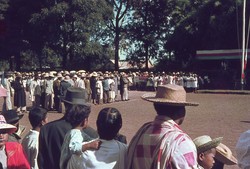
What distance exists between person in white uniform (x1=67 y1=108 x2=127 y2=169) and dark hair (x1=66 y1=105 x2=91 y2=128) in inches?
22.9

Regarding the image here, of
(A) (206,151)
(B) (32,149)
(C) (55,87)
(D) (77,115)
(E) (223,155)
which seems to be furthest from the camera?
(C) (55,87)

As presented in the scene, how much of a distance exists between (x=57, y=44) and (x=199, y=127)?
124 feet

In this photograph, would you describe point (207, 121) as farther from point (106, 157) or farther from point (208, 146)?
point (106, 157)

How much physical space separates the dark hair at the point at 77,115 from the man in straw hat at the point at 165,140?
31.3 inches

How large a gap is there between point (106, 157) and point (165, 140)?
56 cm

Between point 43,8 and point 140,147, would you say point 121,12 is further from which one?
point 140,147

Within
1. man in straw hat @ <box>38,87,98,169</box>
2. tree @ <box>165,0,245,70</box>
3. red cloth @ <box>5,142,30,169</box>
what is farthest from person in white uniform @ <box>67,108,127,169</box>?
tree @ <box>165,0,245,70</box>

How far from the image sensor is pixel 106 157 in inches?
135

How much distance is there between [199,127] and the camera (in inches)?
546

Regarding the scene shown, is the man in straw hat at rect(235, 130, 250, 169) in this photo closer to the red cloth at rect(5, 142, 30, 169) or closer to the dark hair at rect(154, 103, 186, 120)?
the dark hair at rect(154, 103, 186, 120)

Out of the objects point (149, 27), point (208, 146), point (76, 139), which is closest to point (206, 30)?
point (149, 27)

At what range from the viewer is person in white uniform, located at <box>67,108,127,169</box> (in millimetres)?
3436

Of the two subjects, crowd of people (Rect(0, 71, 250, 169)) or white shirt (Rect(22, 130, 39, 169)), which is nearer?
crowd of people (Rect(0, 71, 250, 169))

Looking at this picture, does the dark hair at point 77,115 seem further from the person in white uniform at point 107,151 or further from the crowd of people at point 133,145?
the person in white uniform at point 107,151
